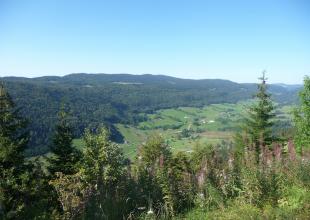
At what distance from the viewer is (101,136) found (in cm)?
1516

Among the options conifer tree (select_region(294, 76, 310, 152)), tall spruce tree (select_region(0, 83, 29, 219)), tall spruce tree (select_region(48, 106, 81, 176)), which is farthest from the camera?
conifer tree (select_region(294, 76, 310, 152))

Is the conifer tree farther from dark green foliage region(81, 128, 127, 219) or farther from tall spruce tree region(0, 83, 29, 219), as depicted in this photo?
tall spruce tree region(0, 83, 29, 219)

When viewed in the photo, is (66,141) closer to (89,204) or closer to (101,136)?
(101,136)

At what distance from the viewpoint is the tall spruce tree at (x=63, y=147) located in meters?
20.5

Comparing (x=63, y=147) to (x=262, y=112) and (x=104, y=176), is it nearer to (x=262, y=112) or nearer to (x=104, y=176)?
(x=104, y=176)

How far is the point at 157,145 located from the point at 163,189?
2697 cm

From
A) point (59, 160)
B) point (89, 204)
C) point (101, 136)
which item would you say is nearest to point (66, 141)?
point (59, 160)

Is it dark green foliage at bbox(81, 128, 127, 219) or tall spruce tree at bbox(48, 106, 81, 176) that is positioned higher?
dark green foliage at bbox(81, 128, 127, 219)

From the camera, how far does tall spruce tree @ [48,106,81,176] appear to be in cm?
2052

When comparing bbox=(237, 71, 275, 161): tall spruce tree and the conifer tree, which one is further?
the conifer tree

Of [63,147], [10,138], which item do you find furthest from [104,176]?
[63,147]

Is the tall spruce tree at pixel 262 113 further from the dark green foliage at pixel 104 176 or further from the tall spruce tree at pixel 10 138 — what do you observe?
Result: the tall spruce tree at pixel 10 138

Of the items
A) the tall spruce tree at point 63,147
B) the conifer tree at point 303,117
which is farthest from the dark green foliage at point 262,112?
the tall spruce tree at point 63,147

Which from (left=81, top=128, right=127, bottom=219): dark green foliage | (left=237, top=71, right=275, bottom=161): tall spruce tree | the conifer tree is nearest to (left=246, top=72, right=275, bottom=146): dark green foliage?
(left=237, top=71, right=275, bottom=161): tall spruce tree
